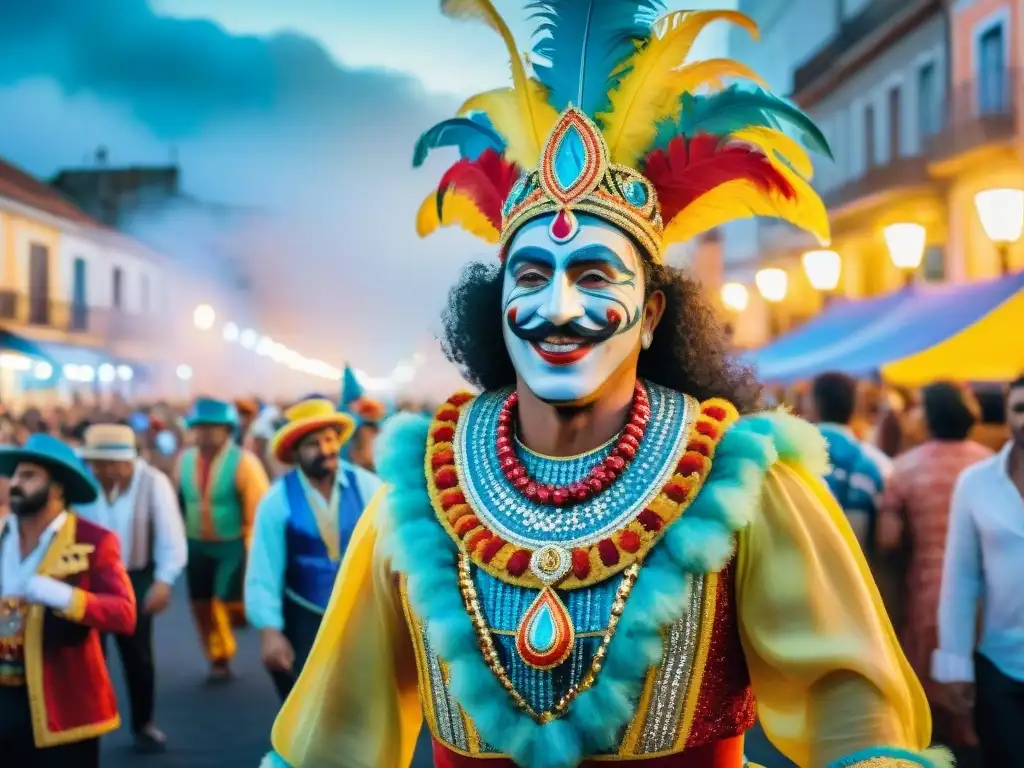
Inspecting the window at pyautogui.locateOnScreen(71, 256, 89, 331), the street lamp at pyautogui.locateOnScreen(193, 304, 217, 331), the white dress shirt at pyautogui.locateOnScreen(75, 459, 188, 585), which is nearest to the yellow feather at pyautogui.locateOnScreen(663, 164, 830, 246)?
the white dress shirt at pyautogui.locateOnScreen(75, 459, 188, 585)

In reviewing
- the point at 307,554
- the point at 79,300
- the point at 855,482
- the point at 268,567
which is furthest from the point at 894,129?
the point at 268,567

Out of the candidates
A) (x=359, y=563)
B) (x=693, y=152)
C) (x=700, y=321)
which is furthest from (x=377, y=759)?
(x=693, y=152)

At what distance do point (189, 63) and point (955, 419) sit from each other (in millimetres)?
18909

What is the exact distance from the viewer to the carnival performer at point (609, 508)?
258 centimetres

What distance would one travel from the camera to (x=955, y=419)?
6.41m

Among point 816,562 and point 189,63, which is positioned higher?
point 189,63


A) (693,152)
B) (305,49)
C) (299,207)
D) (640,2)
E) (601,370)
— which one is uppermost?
(305,49)

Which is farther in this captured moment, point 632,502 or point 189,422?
point 189,422

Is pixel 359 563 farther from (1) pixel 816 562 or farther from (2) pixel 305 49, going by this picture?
(2) pixel 305 49

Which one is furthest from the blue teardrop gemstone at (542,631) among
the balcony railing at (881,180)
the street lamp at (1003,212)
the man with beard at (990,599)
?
the balcony railing at (881,180)

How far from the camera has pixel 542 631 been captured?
2.64 metres

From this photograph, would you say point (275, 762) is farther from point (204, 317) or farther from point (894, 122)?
point (204, 317)

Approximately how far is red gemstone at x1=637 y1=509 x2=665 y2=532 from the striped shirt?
4188 mm

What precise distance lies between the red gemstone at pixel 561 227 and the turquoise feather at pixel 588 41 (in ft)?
0.92
